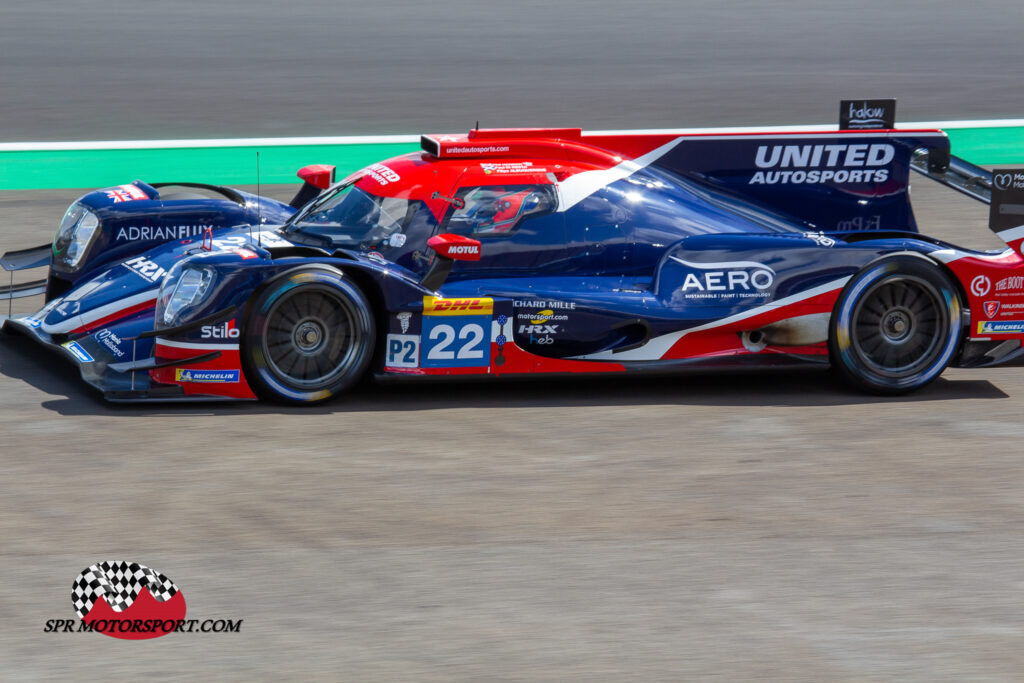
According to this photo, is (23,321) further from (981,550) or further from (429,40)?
(429,40)

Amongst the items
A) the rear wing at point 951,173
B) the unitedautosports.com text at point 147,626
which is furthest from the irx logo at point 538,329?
the unitedautosports.com text at point 147,626

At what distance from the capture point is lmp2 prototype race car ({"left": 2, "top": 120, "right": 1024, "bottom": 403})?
6.79m

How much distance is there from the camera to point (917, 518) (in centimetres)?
541

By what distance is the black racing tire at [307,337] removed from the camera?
670cm

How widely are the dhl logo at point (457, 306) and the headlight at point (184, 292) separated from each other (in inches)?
42.7

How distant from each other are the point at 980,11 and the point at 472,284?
31.6m

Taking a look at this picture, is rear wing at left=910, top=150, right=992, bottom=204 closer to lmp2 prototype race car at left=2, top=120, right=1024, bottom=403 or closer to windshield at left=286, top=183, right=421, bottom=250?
lmp2 prototype race car at left=2, top=120, right=1024, bottom=403

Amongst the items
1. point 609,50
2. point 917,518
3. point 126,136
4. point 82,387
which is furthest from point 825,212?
point 609,50

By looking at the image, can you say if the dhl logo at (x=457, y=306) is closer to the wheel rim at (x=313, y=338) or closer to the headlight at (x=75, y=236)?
the wheel rim at (x=313, y=338)

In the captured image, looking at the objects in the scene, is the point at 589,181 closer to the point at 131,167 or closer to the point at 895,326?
the point at 895,326

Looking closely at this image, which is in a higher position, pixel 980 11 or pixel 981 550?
pixel 980 11

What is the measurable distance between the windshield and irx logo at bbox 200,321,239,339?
0.99 meters

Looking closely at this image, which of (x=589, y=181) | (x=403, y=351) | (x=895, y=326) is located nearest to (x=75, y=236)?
(x=403, y=351)

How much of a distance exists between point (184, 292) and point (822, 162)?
3.82 meters
